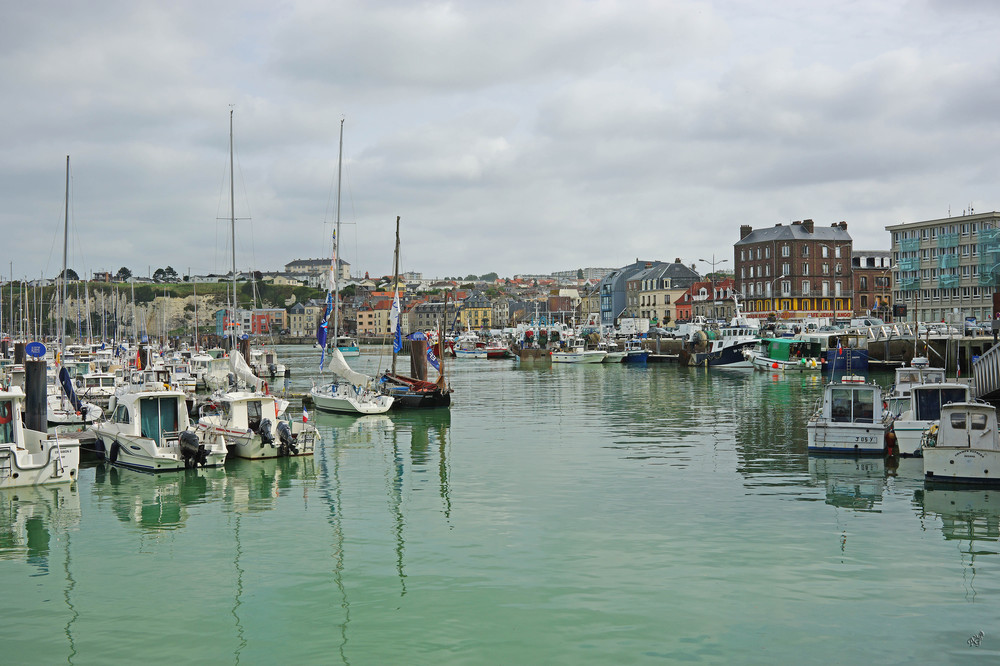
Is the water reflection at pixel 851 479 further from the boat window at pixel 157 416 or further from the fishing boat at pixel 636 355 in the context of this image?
the fishing boat at pixel 636 355

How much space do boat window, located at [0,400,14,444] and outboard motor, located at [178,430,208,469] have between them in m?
5.45

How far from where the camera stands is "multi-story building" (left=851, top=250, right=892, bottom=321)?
133 m

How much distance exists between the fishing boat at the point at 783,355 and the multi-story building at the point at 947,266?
1789cm

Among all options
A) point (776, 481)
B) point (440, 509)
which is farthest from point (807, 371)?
point (440, 509)

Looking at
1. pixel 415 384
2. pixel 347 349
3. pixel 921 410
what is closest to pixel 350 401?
pixel 415 384

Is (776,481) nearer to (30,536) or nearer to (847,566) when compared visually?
(847,566)

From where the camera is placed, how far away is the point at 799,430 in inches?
1612

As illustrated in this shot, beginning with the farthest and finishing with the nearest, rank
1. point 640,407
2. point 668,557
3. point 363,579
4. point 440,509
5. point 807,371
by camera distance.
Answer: point 807,371 < point 640,407 < point 440,509 < point 668,557 < point 363,579

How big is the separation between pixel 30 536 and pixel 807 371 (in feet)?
250

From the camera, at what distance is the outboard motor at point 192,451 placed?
30438mm

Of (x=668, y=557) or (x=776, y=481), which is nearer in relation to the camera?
(x=668, y=557)

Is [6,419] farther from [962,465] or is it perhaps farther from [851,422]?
[962,465]

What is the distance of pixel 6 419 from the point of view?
26641 mm

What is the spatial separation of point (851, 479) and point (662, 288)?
146 m
